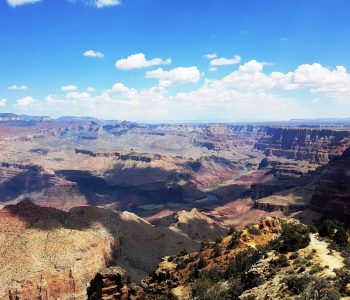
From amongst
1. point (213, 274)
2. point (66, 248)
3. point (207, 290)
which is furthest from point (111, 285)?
point (66, 248)

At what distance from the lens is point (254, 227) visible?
63469 millimetres

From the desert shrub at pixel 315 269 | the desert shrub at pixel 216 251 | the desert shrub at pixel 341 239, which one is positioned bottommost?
the desert shrub at pixel 216 251

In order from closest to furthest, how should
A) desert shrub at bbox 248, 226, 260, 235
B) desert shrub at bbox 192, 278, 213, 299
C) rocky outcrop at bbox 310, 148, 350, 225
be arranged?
desert shrub at bbox 192, 278, 213, 299 < desert shrub at bbox 248, 226, 260, 235 < rocky outcrop at bbox 310, 148, 350, 225

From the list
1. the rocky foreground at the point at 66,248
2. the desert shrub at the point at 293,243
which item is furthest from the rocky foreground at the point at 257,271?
the rocky foreground at the point at 66,248

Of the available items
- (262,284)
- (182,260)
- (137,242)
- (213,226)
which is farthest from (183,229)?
(262,284)

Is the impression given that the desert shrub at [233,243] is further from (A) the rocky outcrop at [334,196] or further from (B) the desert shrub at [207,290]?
(A) the rocky outcrop at [334,196]

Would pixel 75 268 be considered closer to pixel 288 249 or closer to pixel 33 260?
pixel 33 260

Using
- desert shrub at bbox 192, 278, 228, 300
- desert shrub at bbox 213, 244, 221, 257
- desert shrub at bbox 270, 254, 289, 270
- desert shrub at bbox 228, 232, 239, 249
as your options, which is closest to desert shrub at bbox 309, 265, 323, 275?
desert shrub at bbox 270, 254, 289, 270

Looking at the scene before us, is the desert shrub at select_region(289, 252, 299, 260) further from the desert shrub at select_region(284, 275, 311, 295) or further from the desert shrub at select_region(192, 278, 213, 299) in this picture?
the desert shrub at select_region(192, 278, 213, 299)

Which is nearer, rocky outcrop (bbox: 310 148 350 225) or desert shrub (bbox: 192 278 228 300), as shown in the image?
desert shrub (bbox: 192 278 228 300)

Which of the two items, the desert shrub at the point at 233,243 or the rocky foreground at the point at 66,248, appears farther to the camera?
the rocky foreground at the point at 66,248

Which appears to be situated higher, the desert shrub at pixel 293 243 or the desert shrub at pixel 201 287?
the desert shrub at pixel 293 243

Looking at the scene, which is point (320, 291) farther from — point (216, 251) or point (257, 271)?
point (216, 251)

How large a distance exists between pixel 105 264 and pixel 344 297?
81.0m
